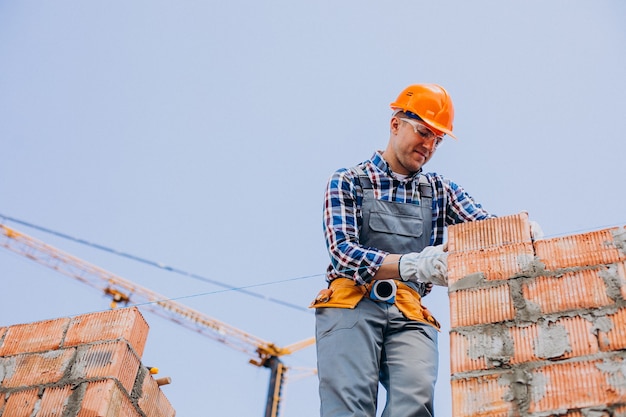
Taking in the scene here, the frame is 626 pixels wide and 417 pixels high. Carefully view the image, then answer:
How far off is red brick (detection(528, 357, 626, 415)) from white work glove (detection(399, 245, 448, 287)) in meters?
0.65

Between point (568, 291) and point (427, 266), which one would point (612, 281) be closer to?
point (568, 291)

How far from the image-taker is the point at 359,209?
3.54 m

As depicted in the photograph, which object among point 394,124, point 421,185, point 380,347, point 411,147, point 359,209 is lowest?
point 380,347

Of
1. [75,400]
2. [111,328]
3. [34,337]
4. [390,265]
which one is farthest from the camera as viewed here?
[34,337]

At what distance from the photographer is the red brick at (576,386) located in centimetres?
232

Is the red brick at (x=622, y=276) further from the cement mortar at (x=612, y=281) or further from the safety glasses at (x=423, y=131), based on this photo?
the safety glasses at (x=423, y=131)

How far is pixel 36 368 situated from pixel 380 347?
155cm

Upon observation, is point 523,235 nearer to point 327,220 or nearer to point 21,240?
point 327,220

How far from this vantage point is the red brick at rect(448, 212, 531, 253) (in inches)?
112

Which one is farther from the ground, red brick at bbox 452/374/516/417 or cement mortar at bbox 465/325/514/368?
cement mortar at bbox 465/325/514/368

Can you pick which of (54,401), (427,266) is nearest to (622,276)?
(427,266)

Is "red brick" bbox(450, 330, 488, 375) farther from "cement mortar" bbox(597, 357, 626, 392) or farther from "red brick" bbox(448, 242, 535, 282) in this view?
"cement mortar" bbox(597, 357, 626, 392)

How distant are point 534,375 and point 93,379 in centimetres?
189

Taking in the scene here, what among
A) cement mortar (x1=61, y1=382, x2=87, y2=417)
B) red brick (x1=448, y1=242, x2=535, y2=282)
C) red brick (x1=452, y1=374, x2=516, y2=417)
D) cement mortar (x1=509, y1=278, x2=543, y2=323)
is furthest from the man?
cement mortar (x1=61, y1=382, x2=87, y2=417)
